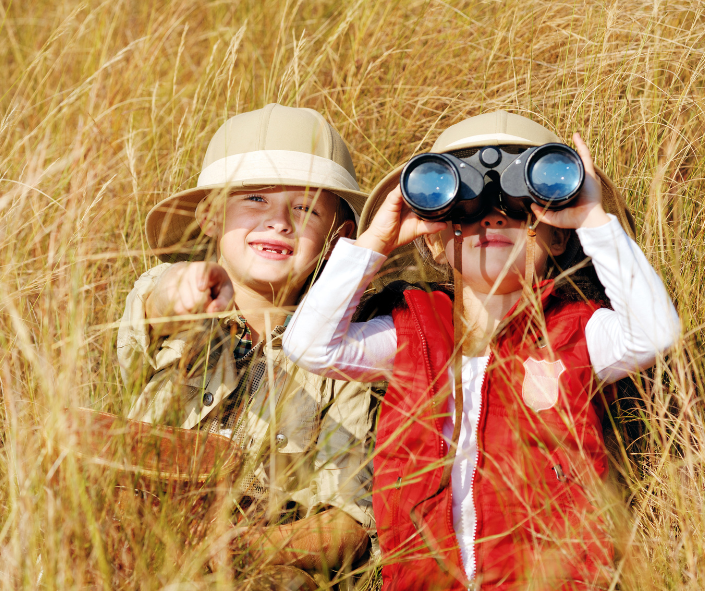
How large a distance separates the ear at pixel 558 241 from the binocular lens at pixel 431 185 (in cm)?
46

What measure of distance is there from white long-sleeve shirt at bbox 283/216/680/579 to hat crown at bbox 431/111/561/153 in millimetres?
375

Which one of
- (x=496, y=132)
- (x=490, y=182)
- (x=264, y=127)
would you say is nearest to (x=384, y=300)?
(x=490, y=182)

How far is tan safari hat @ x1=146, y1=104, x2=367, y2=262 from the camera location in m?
2.17

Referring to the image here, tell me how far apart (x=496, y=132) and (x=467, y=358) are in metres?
0.66

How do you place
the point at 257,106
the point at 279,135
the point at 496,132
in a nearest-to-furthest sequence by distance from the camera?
the point at 496,132 < the point at 279,135 < the point at 257,106

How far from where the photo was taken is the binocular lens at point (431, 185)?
1725 millimetres

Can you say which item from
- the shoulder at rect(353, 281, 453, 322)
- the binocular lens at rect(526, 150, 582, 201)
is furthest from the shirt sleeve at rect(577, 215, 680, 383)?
the shoulder at rect(353, 281, 453, 322)

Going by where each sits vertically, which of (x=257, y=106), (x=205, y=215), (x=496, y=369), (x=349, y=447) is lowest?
(x=349, y=447)

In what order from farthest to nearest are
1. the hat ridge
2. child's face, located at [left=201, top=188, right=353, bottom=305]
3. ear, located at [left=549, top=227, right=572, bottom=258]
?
the hat ridge < child's face, located at [left=201, top=188, right=353, bottom=305] < ear, located at [left=549, top=227, right=572, bottom=258]

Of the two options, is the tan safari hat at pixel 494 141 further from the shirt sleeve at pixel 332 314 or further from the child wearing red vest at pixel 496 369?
the shirt sleeve at pixel 332 314

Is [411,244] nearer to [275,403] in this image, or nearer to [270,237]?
[270,237]

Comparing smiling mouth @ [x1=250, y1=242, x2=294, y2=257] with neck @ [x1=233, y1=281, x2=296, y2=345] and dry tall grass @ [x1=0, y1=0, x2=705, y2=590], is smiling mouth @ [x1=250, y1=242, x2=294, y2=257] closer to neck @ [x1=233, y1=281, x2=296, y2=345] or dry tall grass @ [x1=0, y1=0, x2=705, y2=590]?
neck @ [x1=233, y1=281, x2=296, y2=345]

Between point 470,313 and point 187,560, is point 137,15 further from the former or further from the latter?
point 187,560

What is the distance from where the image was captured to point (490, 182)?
6.06 feet
